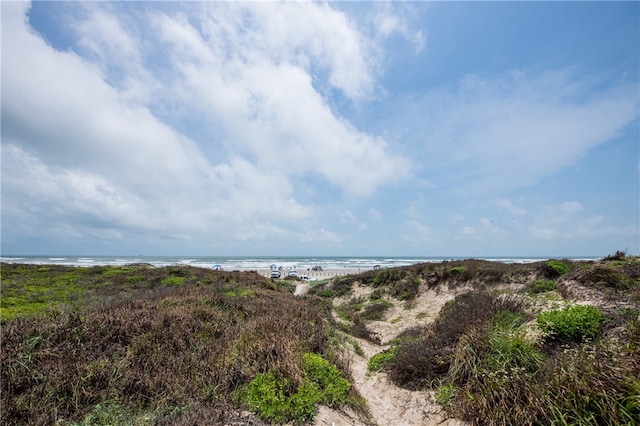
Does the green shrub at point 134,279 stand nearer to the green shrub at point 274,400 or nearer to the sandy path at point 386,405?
the sandy path at point 386,405

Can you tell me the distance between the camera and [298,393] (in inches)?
192

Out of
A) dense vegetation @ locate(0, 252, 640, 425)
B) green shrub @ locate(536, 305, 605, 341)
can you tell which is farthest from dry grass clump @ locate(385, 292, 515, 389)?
green shrub @ locate(536, 305, 605, 341)

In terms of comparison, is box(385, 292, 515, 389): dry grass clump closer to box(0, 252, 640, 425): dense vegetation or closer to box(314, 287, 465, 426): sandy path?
box(0, 252, 640, 425): dense vegetation

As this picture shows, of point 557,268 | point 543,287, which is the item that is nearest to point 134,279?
point 543,287

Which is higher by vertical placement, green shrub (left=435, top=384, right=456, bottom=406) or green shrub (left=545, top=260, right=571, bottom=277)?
green shrub (left=545, top=260, right=571, bottom=277)

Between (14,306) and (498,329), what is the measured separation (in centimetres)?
1788

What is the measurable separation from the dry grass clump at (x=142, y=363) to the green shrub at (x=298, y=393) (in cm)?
20

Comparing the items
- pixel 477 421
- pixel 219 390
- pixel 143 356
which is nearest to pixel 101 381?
pixel 143 356

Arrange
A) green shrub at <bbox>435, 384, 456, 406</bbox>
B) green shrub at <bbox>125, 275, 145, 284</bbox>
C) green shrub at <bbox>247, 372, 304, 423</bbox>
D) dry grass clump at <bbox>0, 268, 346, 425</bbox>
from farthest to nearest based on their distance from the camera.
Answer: green shrub at <bbox>125, 275, 145, 284</bbox> < green shrub at <bbox>435, 384, 456, 406</bbox> < green shrub at <bbox>247, 372, 304, 423</bbox> < dry grass clump at <bbox>0, 268, 346, 425</bbox>

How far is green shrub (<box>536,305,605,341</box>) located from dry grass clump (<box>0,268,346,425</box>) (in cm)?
469

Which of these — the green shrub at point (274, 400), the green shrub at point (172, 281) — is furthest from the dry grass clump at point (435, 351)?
the green shrub at point (172, 281)

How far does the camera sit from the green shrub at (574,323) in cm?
574

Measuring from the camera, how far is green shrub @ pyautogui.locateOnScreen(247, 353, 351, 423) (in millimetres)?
4516

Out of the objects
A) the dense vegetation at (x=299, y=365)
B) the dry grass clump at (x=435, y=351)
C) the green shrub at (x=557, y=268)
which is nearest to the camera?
the dense vegetation at (x=299, y=365)
